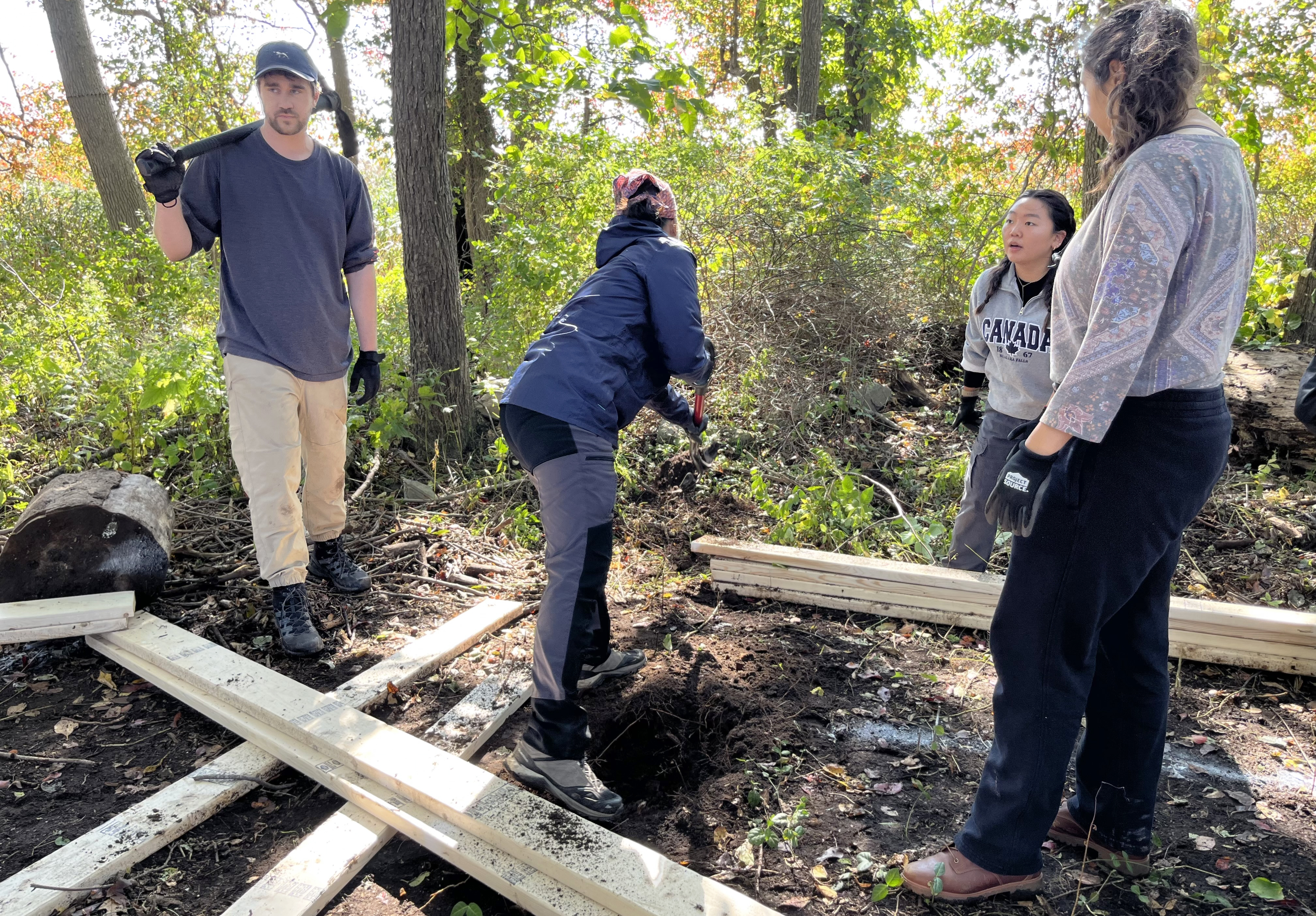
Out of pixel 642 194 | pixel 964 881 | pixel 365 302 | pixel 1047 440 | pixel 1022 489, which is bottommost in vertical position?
pixel 964 881

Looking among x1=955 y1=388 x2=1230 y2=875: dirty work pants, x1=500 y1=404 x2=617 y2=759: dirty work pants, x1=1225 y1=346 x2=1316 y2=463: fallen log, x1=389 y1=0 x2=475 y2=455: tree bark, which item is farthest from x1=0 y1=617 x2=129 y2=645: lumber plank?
x1=1225 y1=346 x2=1316 y2=463: fallen log

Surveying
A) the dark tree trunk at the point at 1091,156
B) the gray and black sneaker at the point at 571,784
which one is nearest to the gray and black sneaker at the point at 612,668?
the gray and black sneaker at the point at 571,784

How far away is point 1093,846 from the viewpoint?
6.96 ft

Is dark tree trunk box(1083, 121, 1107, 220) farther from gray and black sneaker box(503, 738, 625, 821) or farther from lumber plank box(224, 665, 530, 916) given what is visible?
lumber plank box(224, 665, 530, 916)

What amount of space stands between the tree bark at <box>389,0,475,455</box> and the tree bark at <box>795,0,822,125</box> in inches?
263

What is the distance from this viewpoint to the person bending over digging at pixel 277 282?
315 cm

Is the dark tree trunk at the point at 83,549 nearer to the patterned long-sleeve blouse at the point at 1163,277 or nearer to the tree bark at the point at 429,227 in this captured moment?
the tree bark at the point at 429,227

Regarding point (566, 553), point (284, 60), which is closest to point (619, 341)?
point (566, 553)

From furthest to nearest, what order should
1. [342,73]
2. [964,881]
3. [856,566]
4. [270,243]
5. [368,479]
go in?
[342,73] → [368,479] → [856,566] → [270,243] → [964,881]

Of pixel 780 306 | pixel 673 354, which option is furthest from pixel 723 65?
pixel 673 354

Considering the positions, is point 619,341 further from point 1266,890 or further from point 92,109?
point 92,109

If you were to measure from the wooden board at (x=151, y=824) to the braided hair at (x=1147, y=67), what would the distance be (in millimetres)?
2918

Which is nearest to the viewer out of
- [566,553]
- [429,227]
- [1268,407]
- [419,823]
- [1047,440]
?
[1047,440]

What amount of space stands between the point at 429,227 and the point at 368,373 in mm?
1863
